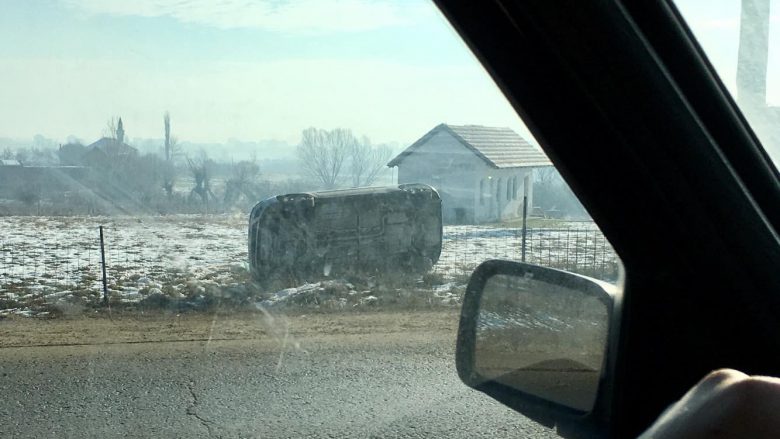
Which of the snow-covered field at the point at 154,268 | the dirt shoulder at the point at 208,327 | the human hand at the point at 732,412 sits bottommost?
the dirt shoulder at the point at 208,327

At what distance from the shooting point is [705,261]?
1.77 m

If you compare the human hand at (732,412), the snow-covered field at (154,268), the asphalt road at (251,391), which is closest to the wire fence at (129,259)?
the snow-covered field at (154,268)

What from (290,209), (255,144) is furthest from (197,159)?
(290,209)

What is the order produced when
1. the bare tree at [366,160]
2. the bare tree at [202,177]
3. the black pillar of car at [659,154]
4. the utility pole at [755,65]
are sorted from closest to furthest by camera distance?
the black pillar of car at [659,154]
the utility pole at [755,65]
the bare tree at [366,160]
the bare tree at [202,177]

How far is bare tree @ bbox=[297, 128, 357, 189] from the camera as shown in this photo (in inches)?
140

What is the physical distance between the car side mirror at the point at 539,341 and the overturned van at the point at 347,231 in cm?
137

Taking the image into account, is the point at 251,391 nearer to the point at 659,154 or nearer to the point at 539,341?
the point at 539,341

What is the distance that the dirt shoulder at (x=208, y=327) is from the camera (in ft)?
17.5

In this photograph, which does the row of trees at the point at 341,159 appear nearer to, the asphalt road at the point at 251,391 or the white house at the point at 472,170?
the white house at the point at 472,170

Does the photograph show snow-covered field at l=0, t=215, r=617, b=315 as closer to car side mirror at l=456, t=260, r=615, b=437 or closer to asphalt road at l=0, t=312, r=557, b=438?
asphalt road at l=0, t=312, r=557, b=438

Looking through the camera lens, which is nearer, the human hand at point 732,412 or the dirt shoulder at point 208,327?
the human hand at point 732,412

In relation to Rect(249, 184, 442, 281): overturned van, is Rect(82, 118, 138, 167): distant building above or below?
above

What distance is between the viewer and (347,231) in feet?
14.2

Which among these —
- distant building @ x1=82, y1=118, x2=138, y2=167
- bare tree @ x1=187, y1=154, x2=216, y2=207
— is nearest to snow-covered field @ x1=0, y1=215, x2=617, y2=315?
bare tree @ x1=187, y1=154, x2=216, y2=207
